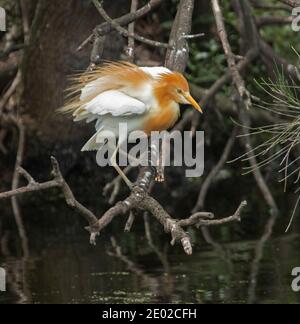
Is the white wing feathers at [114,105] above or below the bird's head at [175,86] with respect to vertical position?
below

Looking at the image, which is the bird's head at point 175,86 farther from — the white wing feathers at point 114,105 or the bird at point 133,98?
the white wing feathers at point 114,105

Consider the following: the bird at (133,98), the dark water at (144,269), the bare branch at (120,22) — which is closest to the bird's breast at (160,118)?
the bird at (133,98)

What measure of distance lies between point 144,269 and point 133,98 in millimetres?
1576

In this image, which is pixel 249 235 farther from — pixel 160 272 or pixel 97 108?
pixel 97 108

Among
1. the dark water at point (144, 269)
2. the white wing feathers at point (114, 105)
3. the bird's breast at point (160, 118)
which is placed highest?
the white wing feathers at point (114, 105)

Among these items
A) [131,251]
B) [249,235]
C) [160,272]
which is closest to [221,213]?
[249,235]

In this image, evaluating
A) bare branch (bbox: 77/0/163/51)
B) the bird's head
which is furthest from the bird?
bare branch (bbox: 77/0/163/51)

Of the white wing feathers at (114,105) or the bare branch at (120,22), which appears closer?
the white wing feathers at (114,105)

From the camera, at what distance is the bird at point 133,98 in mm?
4172

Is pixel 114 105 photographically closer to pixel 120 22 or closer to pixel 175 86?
pixel 175 86

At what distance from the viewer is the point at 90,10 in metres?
7.05

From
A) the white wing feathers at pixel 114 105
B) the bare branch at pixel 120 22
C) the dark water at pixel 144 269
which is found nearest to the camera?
the white wing feathers at pixel 114 105

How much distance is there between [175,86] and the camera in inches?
166
